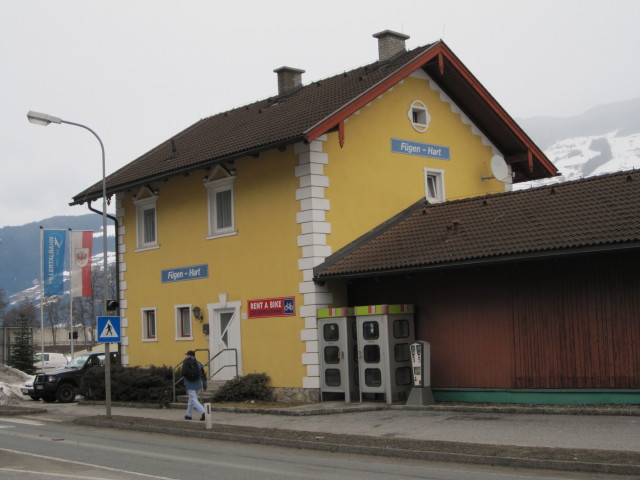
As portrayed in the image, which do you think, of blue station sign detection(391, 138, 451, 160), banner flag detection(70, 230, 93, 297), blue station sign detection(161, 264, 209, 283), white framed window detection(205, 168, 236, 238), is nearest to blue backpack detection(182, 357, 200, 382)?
white framed window detection(205, 168, 236, 238)

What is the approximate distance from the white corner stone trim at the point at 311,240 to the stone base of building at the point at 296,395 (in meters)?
0.15

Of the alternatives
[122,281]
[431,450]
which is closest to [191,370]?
[431,450]

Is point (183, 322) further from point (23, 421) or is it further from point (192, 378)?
point (192, 378)

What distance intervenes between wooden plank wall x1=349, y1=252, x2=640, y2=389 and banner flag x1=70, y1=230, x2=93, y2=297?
1688 cm

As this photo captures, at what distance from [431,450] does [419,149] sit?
1267cm

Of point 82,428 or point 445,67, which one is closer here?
point 82,428

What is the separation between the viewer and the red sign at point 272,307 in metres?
21.9

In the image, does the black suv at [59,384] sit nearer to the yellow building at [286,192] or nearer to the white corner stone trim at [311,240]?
the yellow building at [286,192]

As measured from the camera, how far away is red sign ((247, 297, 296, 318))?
21.9m

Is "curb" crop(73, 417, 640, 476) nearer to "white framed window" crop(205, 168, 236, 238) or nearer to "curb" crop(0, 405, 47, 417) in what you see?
"curb" crop(0, 405, 47, 417)

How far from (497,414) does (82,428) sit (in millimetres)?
9321

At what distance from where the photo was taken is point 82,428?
65.3 feet

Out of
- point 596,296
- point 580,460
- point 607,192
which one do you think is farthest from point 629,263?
point 580,460

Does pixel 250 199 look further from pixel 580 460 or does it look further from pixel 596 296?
pixel 580 460
